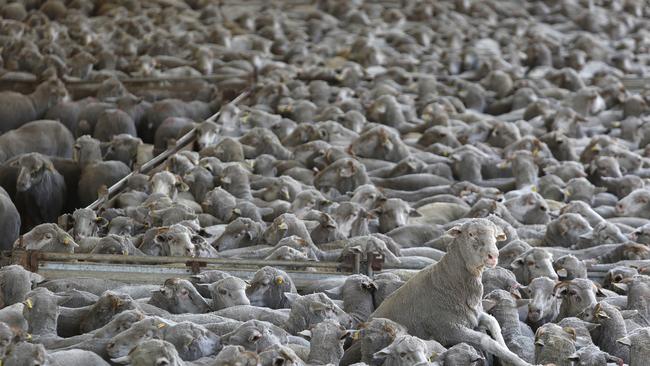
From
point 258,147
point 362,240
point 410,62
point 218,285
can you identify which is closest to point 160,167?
point 258,147

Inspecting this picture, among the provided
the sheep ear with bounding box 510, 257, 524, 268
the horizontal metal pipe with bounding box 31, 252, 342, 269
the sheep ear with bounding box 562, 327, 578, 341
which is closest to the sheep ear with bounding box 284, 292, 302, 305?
the horizontal metal pipe with bounding box 31, 252, 342, 269

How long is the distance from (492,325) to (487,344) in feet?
0.66

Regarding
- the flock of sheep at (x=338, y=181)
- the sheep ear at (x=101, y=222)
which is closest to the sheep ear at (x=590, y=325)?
the flock of sheep at (x=338, y=181)

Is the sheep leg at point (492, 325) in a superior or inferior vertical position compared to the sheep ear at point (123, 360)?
inferior

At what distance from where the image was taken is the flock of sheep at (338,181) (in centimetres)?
693

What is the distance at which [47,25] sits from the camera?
61.9 ft

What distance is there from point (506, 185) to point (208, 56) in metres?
6.97

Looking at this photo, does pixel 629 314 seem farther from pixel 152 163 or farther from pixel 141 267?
pixel 152 163

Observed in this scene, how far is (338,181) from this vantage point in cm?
1126

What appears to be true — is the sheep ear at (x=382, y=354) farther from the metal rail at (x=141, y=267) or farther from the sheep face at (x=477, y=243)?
the metal rail at (x=141, y=267)

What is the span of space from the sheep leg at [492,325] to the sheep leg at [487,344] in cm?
8

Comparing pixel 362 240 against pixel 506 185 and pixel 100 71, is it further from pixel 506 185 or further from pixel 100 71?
pixel 100 71

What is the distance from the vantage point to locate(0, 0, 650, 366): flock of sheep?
6.93m

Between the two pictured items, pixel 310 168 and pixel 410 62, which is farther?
pixel 410 62
